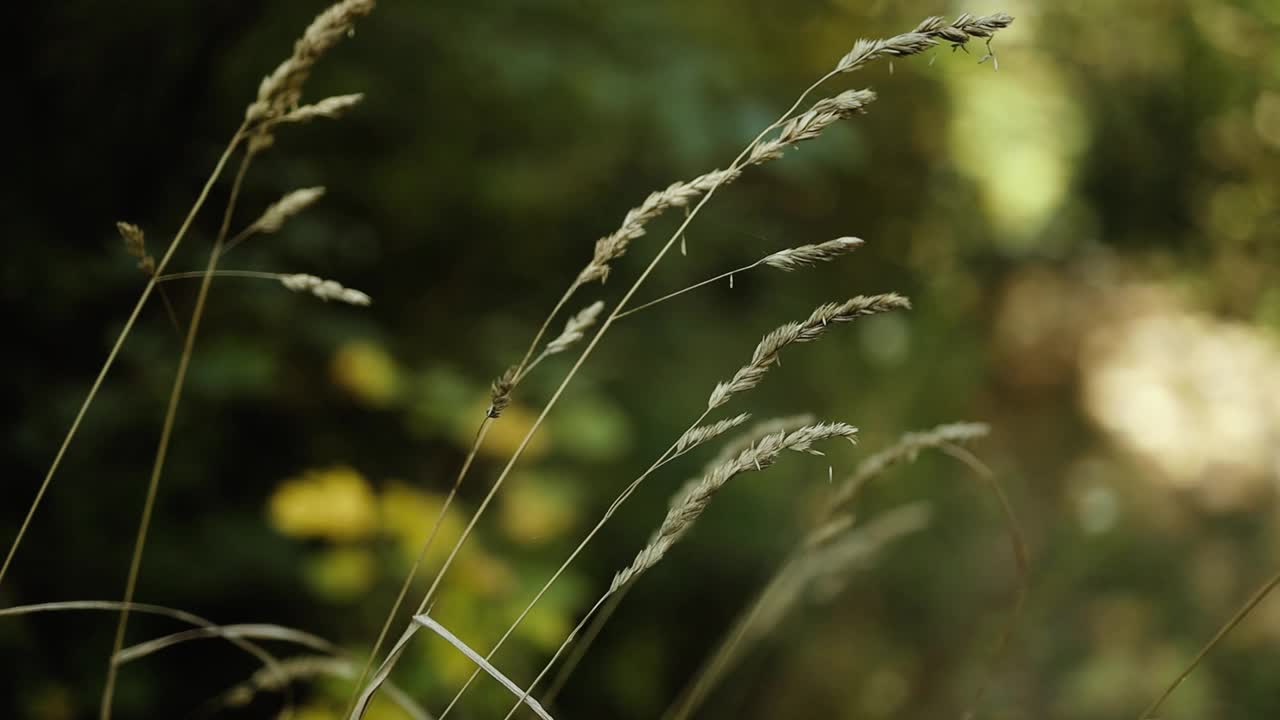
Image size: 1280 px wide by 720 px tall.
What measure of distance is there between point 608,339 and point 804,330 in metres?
2.32

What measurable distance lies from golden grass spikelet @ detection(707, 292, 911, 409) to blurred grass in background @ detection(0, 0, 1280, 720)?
3.79 feet

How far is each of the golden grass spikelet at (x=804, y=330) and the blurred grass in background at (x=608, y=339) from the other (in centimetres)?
115

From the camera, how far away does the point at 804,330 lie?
22.7 inches

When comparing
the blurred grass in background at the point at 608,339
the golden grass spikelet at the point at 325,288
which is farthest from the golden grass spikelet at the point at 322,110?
the blurred grass in background at the point at 608,339

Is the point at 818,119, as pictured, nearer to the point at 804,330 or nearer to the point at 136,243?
the point at 804,330

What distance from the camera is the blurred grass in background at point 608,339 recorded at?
5.75 feet

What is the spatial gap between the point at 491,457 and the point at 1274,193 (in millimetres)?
2690

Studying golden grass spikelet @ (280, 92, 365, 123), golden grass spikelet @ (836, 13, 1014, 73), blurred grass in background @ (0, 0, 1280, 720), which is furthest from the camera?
blurred grass in background @ (0, 0, 1280, 720)

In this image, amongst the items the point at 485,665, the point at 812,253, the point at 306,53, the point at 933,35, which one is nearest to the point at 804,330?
the point at 812,253

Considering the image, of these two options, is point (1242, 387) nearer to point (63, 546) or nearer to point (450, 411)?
point (450, 411)

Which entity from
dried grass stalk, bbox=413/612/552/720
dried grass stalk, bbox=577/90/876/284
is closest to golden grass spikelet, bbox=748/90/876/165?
dried grass stalk, bbox=577/90/876/284

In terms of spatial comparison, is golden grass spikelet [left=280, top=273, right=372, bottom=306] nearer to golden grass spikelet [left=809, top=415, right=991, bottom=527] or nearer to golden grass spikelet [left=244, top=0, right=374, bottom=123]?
golden grass spikelet [left=244, top=0, right=374, bottom=123]

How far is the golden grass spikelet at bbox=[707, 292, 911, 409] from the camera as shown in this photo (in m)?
0.58

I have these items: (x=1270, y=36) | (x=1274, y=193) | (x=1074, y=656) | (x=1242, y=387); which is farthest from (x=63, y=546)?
(x=1242, y=387)
